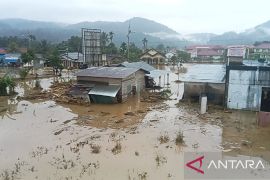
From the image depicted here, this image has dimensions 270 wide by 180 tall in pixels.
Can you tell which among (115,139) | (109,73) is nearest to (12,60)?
(109,73)

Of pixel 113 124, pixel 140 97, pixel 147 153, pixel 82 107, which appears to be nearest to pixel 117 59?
pixel 140 97

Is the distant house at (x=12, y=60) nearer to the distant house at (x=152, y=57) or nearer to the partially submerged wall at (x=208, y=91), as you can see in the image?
the distant house at (x=152, y=57)

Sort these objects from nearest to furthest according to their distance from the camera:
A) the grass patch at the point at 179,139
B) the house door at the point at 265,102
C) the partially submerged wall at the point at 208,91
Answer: the grass patch at the point at 179,139, the house door at the point at 265,102, the partially submerged wall at the point at 208,91

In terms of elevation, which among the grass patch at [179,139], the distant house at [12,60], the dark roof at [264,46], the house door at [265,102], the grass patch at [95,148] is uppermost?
the dark roof at [264,46]

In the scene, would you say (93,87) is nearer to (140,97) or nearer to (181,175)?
(140,97)

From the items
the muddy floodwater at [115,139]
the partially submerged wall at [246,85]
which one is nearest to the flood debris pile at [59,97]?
the muddy floodwater at [115,139]

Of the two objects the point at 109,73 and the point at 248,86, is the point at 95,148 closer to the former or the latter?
the point at 248,86

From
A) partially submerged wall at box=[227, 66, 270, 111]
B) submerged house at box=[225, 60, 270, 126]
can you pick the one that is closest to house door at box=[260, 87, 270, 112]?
submerged house at box=[225, 60, 270, 126]
